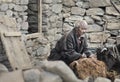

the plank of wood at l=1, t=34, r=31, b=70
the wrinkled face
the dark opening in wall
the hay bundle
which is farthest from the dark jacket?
the dark opening in wall

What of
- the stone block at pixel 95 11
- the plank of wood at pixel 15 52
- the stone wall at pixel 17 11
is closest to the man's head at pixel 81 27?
the plank of wood at pixel 15 52

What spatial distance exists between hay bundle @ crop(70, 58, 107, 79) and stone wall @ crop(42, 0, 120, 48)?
3113 mm

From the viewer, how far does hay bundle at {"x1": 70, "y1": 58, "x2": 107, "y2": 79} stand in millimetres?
5555

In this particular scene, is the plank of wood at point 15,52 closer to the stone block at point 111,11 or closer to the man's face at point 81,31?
the man's face at point 81,31

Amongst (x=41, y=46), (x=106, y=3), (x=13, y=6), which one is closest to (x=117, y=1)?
(x=106, y=3)

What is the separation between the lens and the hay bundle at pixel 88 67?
555cm

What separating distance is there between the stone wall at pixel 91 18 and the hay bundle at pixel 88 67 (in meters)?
3.11

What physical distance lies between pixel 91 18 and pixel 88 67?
4.28 metres

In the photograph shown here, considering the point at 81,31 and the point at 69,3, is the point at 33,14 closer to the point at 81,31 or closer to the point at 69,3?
the point at 69,3

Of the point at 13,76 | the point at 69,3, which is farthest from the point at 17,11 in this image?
the point at 13,76

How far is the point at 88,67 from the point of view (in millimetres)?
→ 5652

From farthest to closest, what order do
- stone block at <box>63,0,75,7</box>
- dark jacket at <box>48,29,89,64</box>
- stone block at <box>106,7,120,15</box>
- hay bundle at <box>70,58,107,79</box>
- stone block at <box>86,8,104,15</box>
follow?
1. stone block at <box>106,7,120,15</box>
2. stone block at <box>86,8,104,15</box>
3. stone block at <box>63,0,75,7</box>
4. dark jacket at <box>48,29,89,64</box>
5. hay bundle at <box>70,58,107,79</box>

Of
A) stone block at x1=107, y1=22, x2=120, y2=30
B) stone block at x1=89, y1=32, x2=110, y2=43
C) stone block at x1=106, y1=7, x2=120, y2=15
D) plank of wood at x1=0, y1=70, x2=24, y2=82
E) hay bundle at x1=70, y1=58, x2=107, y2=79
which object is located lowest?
stone block at x1=89, y1=32, x2=110, y2=43

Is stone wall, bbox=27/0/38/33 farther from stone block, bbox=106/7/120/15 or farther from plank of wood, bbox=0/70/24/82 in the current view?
plank of wood, bbox=0/70/24/82
